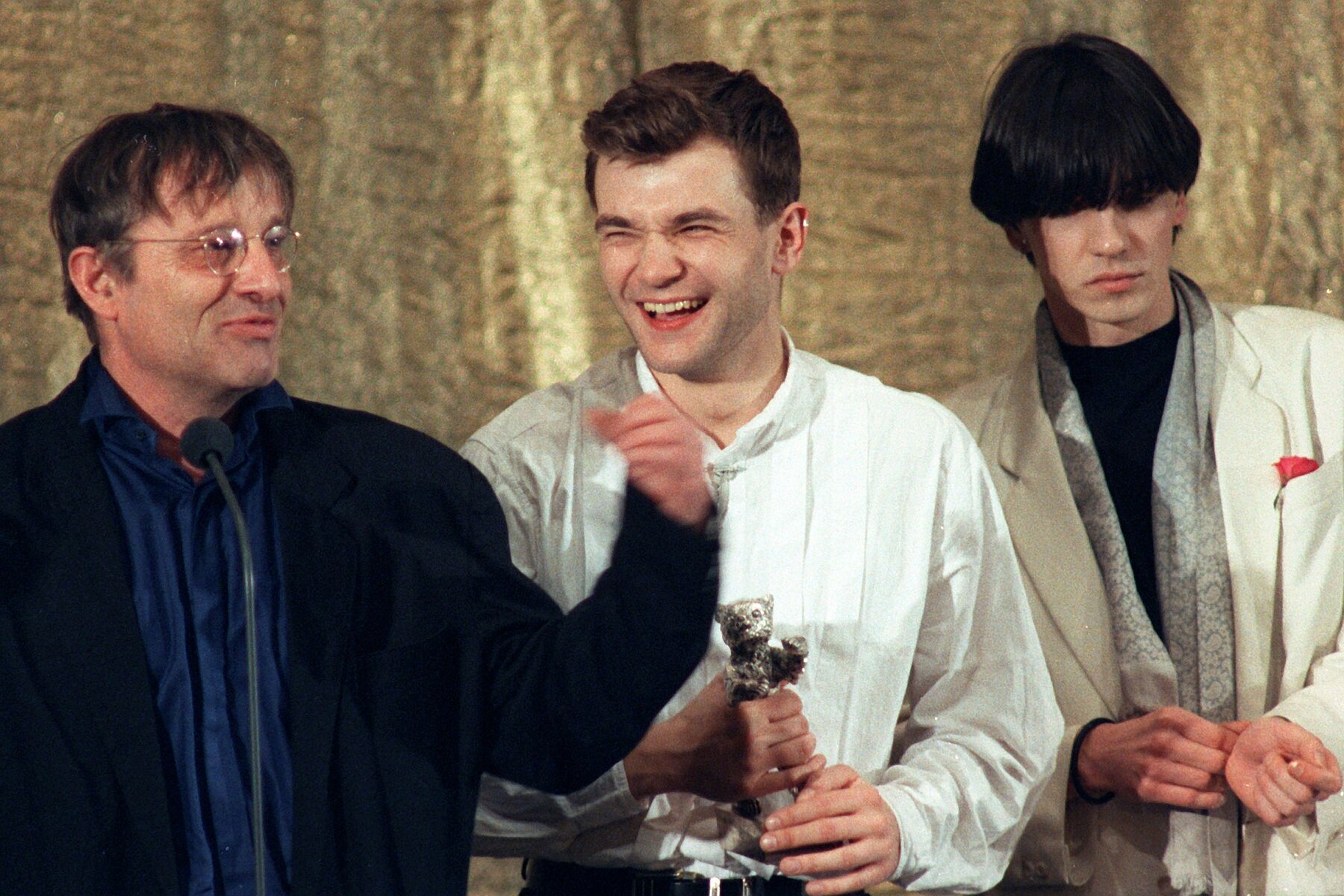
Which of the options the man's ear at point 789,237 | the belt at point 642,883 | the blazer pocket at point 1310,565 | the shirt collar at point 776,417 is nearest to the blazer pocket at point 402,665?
the belt at point 642,883

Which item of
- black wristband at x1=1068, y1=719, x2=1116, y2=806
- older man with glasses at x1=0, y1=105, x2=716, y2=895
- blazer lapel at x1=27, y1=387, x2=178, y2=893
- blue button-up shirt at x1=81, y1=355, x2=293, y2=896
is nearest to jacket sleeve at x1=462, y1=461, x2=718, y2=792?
older man with glasses at x1=0, y1=105, x2=716, y2=895

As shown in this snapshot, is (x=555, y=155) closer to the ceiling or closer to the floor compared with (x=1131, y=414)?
closer to the ceiling

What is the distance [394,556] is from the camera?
1922 millimetres

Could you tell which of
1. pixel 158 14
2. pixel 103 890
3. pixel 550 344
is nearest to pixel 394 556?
pixel 103 890

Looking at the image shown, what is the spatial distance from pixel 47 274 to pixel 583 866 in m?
1.44

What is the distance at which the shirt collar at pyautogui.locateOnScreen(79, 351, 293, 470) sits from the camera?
74.6 inches

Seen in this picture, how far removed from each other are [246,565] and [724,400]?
0.74m

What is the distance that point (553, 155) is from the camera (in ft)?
10.1

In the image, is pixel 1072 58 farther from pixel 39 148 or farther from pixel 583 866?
pixel 39 148

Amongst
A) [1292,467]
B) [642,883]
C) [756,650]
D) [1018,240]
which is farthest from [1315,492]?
[642,883]

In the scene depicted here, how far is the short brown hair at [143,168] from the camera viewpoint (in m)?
1.94

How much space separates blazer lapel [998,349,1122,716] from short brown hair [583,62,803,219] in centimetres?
53

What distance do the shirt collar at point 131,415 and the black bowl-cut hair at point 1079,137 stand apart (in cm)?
107

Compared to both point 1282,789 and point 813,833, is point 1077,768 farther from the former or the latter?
point 813,833
